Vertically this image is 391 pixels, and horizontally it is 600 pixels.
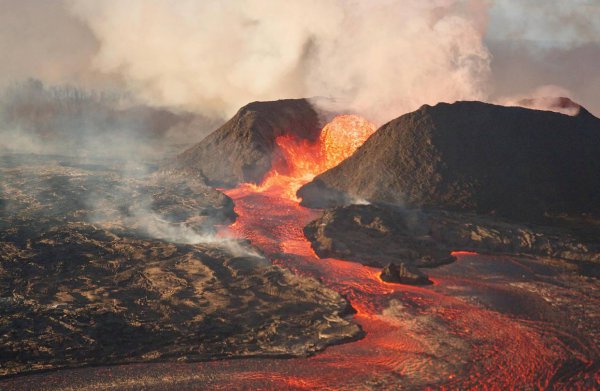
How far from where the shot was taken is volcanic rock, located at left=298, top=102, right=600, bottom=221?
89.6 ft

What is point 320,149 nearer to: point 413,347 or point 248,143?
point 248,143

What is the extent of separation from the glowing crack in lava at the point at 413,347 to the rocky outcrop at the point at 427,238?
127 cm

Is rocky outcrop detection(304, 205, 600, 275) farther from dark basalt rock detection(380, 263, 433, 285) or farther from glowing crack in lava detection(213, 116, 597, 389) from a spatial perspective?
glowing crack in lava detection(213, 116, 597, 389)

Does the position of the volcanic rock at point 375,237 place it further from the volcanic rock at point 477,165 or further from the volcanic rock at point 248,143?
the volcanic rock at point 248,143

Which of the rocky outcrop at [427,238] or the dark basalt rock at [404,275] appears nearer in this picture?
the dark basalt rock at [404,275]

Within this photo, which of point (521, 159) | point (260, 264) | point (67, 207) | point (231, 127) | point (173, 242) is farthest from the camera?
point (231, 127)

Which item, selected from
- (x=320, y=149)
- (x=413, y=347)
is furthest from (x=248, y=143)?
(x=413, y=347)

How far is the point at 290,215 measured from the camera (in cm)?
2716

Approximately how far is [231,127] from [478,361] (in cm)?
2885

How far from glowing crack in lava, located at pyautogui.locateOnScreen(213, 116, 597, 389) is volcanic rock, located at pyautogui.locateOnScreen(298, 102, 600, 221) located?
7200 mm

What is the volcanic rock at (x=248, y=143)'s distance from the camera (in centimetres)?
3412

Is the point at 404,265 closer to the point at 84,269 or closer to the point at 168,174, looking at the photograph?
the point at 84,269

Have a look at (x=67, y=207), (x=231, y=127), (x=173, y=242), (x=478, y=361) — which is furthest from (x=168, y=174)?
(x=478, y=361)

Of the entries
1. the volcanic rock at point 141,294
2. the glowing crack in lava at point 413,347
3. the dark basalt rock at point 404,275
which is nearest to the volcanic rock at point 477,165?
the glowing crack in lava at point 413,347
